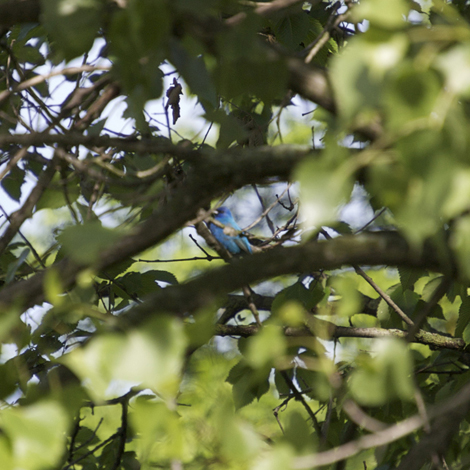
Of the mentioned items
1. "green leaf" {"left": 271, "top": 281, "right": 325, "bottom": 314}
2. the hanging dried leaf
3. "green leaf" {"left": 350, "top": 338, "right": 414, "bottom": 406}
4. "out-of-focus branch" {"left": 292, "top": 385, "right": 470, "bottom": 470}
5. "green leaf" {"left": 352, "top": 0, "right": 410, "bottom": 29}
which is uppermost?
"green leaf" {"left": 352, "top": 0, "right": 410, "bottom": 29}

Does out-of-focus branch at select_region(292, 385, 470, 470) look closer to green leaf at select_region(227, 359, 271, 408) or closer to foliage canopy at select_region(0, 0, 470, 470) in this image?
foliage canopy at select_region(0, 0, 470, 470)

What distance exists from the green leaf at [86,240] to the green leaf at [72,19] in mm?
357

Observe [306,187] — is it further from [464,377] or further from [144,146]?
[464,377]

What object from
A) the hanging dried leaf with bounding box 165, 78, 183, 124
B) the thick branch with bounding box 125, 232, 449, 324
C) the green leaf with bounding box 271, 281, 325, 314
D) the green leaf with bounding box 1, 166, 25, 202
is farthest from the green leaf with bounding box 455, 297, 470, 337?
the green leaf with bounding box 1, 166, 25, 202

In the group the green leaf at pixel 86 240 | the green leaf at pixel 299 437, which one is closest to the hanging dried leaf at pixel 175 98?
the green leaf at pixel 86 240

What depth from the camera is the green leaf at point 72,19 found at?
869 millimetres

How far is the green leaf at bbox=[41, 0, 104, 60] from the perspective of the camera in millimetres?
869

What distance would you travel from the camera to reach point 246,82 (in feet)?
3.14

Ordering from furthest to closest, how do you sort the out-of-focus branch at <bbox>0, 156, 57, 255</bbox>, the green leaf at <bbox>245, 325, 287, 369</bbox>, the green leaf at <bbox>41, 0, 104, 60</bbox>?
the out-of-focus branch at <bbox>0, 156, 57, 255</bbox>
the green leaf at <bbox>41, 0, 104, 60</bbox>
the green leaf at <bbox>245, 325, 287, 369</bbox>

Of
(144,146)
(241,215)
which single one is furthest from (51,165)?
(241,215)

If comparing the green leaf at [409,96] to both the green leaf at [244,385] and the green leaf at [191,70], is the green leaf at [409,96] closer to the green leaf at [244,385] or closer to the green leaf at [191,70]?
the green leaf at [191,70]

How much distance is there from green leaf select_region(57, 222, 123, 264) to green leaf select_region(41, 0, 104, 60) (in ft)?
1.17

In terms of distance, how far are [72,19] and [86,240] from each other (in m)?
0.39

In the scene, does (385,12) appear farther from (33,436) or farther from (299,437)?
(33,436)
